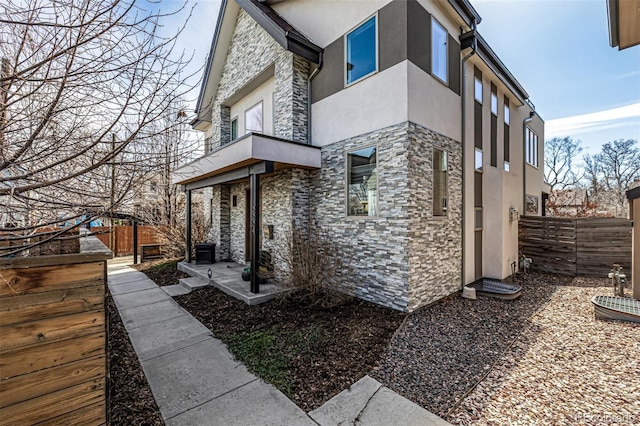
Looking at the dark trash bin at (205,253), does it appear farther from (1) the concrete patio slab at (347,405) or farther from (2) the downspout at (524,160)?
(2) the downspout at (524,160)

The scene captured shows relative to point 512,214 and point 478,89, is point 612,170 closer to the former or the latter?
point 512,214

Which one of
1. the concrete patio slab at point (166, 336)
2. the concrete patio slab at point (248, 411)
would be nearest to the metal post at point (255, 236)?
the concrete patio slab at point (166, 336)

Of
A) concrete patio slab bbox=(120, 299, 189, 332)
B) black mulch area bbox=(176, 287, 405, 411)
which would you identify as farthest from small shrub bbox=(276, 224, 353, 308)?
concrete patio slab bbox=(120, 299, 189, 332)

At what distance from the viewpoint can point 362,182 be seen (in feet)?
21.6

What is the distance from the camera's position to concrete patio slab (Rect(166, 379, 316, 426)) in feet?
8.89

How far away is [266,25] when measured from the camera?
308 inches

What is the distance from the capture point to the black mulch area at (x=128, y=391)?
2.76m

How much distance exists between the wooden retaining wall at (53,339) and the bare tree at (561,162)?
121 ft

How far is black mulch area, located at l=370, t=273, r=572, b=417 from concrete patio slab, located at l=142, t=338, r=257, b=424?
197 cm

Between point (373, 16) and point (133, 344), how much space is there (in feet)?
27.5

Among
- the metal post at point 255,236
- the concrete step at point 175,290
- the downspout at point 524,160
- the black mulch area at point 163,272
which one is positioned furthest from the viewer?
the downspout at point 524,160

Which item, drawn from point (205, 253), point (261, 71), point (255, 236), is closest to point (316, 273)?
point (255, 236)

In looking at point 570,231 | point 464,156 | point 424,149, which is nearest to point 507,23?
point 464,156

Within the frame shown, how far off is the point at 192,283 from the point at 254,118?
20.6ft
